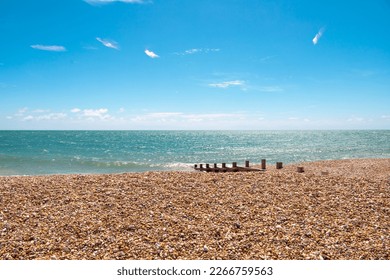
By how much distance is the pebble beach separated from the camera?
5855 millimetres

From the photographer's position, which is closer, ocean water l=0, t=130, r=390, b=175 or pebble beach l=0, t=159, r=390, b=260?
pebble beach l=0, t=159, r=390, b=260

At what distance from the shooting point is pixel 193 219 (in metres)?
7.44

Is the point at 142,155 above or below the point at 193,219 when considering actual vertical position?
below

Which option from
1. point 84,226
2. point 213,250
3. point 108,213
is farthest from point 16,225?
point 213,250

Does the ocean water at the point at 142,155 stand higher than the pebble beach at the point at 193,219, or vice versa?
the pebble beach at the point at 193,219

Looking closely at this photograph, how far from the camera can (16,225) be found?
699cm

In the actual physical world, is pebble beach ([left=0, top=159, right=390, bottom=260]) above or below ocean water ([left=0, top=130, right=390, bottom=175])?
above

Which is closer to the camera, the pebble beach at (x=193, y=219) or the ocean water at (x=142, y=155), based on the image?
the pebble beach at (x=193, y=219)

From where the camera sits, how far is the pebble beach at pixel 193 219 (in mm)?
5855

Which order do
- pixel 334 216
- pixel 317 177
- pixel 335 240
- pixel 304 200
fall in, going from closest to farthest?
pixel 335 240, pixel 334 216, pixel 304 200, pixel 317 177

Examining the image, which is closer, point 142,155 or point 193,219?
point 193,219
